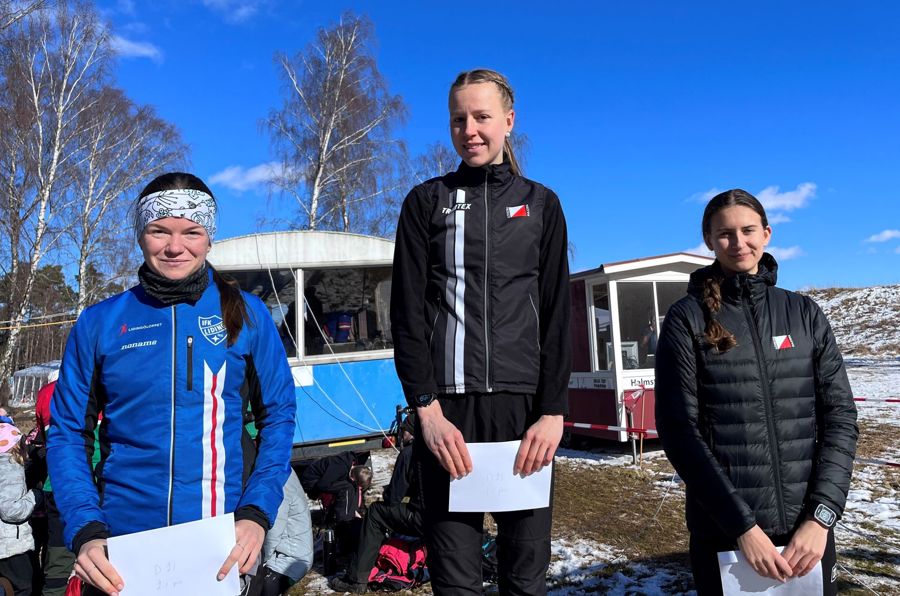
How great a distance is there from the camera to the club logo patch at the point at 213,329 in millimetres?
1737

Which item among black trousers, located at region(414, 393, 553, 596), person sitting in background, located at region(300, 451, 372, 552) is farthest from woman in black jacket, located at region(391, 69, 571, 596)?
person sitting in background, located at region(300, 451, 372, 552)

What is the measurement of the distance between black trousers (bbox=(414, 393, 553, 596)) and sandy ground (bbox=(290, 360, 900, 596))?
2763mm

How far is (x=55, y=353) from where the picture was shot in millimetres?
26578

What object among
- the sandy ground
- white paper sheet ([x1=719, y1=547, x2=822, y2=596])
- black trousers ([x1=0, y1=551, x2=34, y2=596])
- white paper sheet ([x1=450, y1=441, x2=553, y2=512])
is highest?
white paper sheet ([x1=450, y1=441, x2=553, y2=512])

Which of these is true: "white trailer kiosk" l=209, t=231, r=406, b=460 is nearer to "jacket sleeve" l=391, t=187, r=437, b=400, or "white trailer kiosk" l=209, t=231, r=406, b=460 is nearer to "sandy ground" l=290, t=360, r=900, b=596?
"sandy ground" l=290, t=360, r=900, b=596

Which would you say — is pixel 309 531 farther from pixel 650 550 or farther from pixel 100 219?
pixel 100 219

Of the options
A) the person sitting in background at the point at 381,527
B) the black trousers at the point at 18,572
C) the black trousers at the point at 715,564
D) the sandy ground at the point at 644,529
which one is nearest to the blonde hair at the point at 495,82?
the black trousers at the point at 715,564

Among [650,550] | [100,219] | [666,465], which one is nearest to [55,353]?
[100,219]

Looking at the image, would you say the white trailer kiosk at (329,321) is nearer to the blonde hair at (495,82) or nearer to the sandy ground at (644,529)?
the sandy ground at (644,529)

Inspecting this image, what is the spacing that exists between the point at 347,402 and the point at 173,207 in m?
5.33

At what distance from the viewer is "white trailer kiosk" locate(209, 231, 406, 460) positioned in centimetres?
671

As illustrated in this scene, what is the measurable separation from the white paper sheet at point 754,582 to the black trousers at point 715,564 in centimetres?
8

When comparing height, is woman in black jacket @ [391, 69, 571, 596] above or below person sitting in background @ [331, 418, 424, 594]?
above

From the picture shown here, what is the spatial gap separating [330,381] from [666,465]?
487 cm
